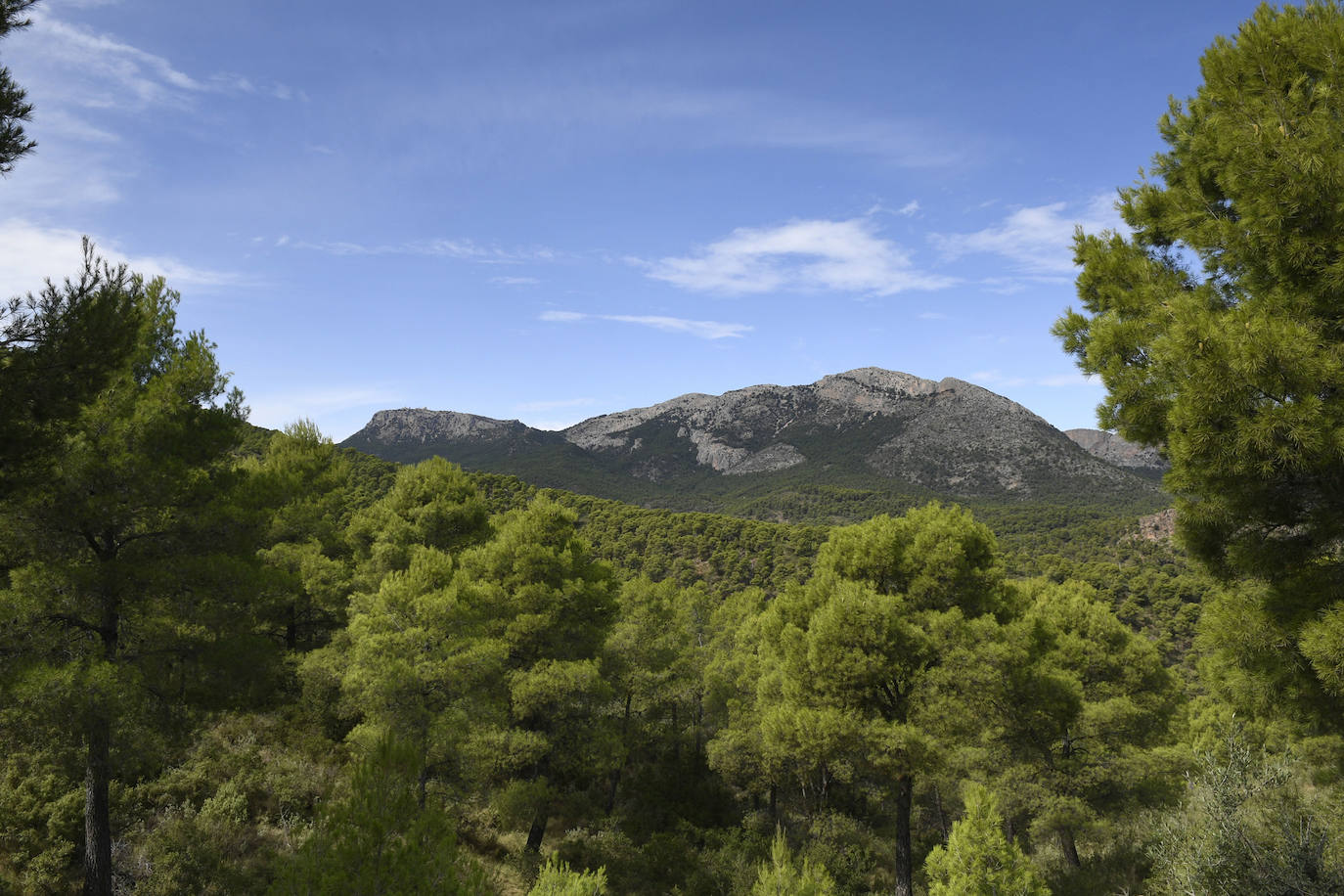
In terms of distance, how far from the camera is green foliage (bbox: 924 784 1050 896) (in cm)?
928

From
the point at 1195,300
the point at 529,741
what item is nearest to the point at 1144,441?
the point at 1195,300

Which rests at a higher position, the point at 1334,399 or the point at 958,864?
the point at 1334,399

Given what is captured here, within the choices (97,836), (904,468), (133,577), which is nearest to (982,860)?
(97,836)

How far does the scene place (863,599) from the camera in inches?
504

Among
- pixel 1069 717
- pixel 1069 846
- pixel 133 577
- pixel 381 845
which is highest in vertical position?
pixel 133 577

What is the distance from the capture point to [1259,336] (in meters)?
4.63

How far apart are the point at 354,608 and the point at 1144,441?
720 inches

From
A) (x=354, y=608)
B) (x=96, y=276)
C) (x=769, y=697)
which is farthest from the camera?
(x=354, y=608)

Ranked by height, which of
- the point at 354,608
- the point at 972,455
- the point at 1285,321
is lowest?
the point at 354,608

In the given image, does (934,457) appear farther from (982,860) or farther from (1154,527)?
(982,860)

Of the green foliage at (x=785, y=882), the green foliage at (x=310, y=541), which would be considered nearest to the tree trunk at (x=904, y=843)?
the green foliage at (x=785, y=882)

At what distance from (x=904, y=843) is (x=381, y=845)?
37.9 ft

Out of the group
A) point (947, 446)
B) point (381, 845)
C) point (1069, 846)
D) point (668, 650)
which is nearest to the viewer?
point (381, 845)

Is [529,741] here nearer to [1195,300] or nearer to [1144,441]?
[1144,441]
